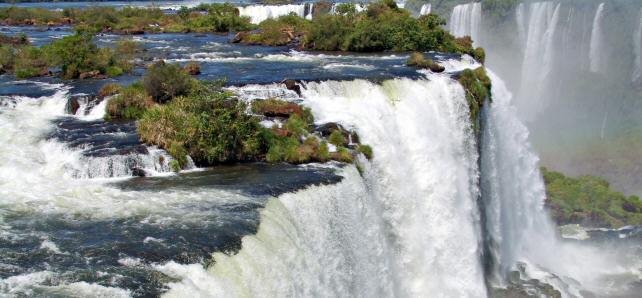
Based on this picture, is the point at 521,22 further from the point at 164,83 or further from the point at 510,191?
the point at 164,83

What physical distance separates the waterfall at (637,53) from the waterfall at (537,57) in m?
6.38

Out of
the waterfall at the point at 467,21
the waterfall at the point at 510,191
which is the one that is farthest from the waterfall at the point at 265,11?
the waterfall at the point at 510,191

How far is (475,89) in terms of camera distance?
2544 centimetres

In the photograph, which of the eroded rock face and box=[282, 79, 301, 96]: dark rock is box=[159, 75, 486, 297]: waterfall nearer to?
box=[282, 79, 301, 96]: dark rock

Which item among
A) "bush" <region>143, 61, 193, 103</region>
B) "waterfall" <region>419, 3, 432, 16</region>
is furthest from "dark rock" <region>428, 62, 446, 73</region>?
"waterfall" <region>419, 3, 432, 16</region>

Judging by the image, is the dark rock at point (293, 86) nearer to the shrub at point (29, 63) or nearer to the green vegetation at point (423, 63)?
the green vegetation at point (423, 63)

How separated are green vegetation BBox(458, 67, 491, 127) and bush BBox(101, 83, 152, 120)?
38.4 ft

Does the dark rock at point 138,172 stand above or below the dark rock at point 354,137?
below

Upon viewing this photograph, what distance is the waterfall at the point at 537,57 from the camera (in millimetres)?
55594

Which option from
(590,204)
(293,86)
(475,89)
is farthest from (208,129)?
(590,204)

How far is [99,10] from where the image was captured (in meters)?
56.2

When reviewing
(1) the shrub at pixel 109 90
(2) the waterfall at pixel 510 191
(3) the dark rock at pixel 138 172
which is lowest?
(2) the waterfall at pixel 510 191

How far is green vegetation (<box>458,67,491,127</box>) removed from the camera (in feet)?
80.6

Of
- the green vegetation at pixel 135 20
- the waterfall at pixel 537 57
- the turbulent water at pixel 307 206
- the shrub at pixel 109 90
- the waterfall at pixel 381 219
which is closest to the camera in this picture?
the turbulent water at pixel 307 206
